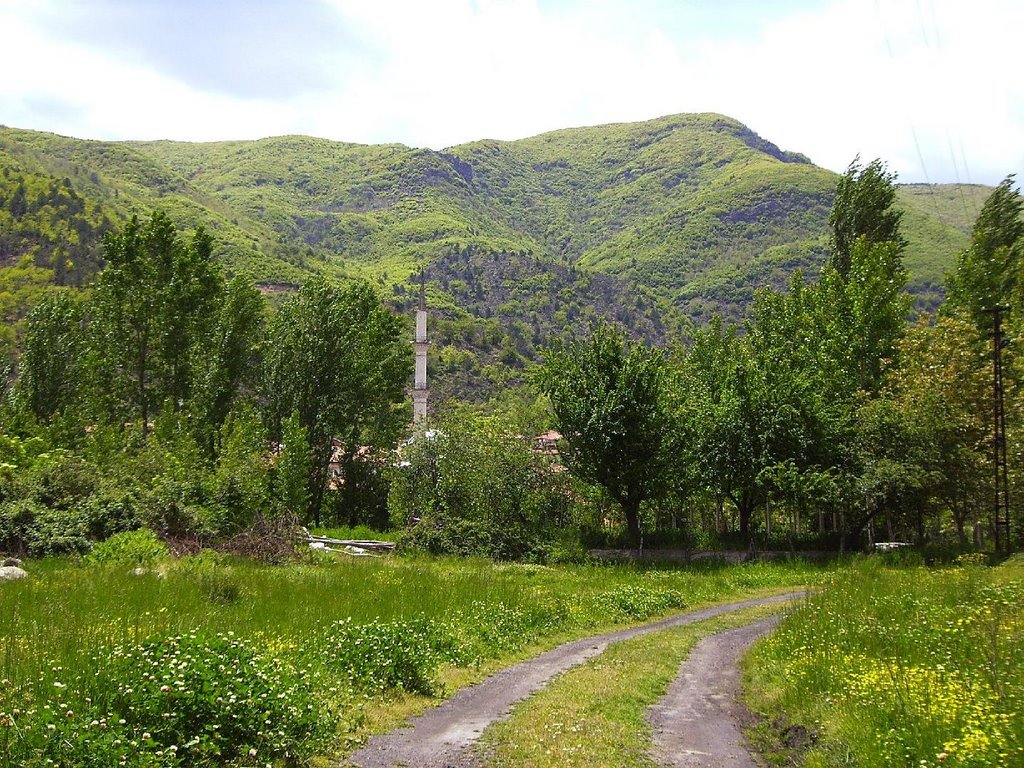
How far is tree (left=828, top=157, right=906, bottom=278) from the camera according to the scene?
43.8 meters

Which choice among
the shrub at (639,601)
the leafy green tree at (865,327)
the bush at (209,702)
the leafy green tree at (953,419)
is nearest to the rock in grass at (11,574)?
the bush at (209,702)

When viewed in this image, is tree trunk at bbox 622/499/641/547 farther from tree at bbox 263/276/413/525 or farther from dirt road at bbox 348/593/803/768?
dirt road at bbox 348/593/803/768

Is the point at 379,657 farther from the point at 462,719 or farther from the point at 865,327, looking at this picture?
the point at 865,327

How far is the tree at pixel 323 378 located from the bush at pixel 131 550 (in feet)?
70.0

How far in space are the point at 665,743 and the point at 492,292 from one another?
158 meters

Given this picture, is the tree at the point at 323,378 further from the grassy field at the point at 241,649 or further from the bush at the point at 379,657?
the bush at the point at 379,657

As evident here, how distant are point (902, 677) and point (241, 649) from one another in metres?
7.55

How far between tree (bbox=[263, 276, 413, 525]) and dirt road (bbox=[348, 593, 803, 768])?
30421mm

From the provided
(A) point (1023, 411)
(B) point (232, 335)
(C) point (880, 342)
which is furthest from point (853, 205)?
(B) point (232, 335)

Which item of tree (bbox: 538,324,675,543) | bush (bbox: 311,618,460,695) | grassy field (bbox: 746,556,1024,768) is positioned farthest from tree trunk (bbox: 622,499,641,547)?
bush (bbox: 311,618,460,695)

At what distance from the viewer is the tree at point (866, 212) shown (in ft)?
144

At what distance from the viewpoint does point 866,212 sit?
4391cm

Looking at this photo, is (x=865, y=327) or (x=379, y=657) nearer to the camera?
(x=379, y=657)

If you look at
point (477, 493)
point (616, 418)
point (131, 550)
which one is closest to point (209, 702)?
point (131, 550)
